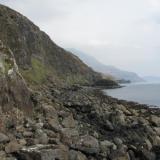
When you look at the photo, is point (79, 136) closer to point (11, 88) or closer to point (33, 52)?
point (11, 88)

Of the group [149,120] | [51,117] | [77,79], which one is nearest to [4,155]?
[51,117]

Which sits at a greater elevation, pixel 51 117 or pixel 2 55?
pixel 2 55

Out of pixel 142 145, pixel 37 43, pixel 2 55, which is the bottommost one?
pixel 142 145

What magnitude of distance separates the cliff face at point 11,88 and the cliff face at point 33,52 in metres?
52.0

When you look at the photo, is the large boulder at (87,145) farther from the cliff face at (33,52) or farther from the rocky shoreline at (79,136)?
the cliff face at (33,52)

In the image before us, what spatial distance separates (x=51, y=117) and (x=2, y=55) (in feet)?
28.3

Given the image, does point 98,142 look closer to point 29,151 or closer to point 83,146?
point 83,146

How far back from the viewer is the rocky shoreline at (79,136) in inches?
1192

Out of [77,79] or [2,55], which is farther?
[77,79]

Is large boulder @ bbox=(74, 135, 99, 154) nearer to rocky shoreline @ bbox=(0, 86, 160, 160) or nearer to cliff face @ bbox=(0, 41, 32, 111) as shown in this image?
rocky shoreline @ bbox=(0, 86, 160, 160)

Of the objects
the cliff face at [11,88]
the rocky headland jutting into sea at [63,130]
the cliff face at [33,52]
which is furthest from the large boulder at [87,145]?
the cliff face at [33,52]

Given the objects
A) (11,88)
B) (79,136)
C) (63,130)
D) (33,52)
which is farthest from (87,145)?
(33,52)

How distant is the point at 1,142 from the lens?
101 feet

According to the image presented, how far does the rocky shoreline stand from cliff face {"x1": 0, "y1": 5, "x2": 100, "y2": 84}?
51.4 metres
